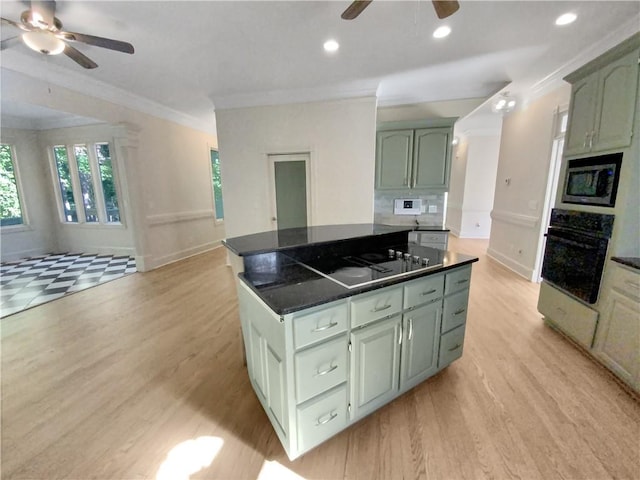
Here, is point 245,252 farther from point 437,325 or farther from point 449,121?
point 449,121

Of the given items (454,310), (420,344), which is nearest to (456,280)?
(454,310)

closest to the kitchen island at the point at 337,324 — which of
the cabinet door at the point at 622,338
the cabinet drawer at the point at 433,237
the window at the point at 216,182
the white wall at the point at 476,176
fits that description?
the cabinet door at the point at 622,338

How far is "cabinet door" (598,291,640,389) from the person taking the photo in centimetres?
172

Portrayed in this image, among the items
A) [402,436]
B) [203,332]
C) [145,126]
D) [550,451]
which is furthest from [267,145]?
[550,451]

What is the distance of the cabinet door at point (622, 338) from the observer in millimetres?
1725

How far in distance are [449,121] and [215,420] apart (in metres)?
4.59

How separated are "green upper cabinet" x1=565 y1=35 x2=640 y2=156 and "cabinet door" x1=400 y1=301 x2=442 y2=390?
1.88 metres

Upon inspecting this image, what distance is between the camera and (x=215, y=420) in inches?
62.4

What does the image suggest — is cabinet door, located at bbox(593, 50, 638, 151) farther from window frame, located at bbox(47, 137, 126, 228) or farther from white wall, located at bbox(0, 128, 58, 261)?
white wall, located at bbox(0, 128, 58, 261)

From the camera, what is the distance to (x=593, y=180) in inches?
81.4

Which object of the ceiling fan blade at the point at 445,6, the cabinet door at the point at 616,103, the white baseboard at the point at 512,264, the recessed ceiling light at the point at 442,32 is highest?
the recessed ceiling light at the point at 442,32

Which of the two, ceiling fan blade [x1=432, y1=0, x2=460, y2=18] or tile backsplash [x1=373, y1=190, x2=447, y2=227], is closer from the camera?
ceiling fan blade [x1=432, y1=0, x2=460, y2=18]

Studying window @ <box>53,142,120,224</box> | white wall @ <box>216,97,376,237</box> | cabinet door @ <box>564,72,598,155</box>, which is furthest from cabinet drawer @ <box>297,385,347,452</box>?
window @ <box>53,142,120,224</box>

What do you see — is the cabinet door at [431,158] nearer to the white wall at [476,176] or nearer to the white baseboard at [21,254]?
the white wall at [476,176]
